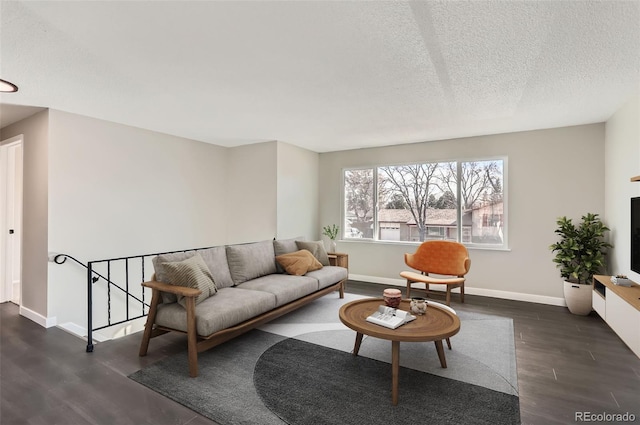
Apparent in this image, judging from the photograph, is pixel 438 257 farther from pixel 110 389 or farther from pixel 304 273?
pixel 110 389

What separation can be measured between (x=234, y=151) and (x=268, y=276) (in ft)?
9.26

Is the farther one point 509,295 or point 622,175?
point 509,295

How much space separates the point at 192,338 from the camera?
251 centimetres

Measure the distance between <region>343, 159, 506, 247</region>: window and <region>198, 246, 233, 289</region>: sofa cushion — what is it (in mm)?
3039

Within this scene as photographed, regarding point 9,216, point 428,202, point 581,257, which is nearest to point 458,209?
point 428,202

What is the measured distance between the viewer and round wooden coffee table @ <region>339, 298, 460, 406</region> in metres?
2.25

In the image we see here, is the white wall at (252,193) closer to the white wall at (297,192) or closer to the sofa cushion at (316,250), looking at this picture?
the white wall at (297,192)

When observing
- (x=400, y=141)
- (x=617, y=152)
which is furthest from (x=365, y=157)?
(x=617, y=152)

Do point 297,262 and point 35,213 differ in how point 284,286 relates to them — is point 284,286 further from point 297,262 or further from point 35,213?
point 35,213

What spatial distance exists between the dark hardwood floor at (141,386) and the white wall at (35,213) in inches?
13.5

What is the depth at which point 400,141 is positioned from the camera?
5.40 metres

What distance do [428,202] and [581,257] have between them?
2.16m

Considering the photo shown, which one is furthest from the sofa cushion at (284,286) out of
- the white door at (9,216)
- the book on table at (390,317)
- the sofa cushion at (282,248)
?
the white door at (9,216)

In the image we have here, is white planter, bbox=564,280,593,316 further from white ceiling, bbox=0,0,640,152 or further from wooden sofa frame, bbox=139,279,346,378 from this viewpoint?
wooden sofa frame, bbox=139,279,346,378
